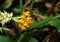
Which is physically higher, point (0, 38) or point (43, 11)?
point (43, 11)

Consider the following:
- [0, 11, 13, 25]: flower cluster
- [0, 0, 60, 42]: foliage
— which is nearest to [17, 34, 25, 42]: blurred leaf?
[0, 0, 60, 42]: foliage

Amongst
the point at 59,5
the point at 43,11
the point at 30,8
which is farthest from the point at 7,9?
the point at 59,5

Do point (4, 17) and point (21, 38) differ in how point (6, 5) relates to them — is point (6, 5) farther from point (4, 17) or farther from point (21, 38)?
point (4, 17)

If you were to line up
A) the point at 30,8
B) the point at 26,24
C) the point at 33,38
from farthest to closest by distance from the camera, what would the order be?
the point at 30,8 < the point at 33,38 < the point at 26,24

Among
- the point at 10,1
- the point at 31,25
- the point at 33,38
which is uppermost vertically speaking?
the point at 10,1

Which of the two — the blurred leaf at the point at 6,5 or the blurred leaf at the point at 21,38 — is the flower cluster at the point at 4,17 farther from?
the blurred leaf at the point at 6,5

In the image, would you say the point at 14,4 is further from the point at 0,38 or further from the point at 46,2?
the point at 0,38

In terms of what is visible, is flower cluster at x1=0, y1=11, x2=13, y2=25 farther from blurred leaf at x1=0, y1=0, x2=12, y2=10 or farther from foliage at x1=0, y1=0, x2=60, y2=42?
blurred leaf at x1=0, y1=0, x2=12, y2=10

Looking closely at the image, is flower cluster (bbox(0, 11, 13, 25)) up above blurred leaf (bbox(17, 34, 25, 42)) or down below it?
above

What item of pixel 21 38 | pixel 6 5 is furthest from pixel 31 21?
pixel 6 5

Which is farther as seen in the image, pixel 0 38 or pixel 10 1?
pixel 10 1

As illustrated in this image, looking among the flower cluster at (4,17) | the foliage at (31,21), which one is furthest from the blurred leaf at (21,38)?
the flower cluster at (4,17)
